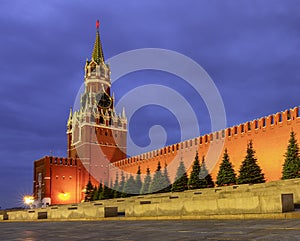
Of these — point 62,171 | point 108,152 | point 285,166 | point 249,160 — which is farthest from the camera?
point 108,152

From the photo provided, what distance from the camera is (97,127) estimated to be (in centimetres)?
4709

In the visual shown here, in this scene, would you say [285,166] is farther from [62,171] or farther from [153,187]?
[62,171]

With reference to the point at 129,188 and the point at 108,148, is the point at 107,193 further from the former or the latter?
the point at 108,148

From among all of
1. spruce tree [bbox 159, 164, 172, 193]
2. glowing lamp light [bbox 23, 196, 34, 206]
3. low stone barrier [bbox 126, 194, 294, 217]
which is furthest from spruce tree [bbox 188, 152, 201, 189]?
glowing lamp light [bbox 23, 196, 34, 206]

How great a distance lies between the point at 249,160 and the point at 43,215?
1265cm

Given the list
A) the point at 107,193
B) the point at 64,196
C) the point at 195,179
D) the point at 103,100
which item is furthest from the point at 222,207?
the point at 103,100

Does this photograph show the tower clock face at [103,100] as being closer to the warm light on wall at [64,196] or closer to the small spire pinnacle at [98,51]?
the small spire pinnacle at [98,51]

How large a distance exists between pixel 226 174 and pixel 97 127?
2710 cm

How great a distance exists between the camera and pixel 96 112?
4784 cm

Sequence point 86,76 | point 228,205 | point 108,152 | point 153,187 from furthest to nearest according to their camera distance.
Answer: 1. point 86,76
2. point 108,152
3. point 153,187
4. point 228,205

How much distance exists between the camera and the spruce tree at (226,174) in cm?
2227

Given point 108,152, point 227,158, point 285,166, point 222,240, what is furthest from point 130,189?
point 222,240

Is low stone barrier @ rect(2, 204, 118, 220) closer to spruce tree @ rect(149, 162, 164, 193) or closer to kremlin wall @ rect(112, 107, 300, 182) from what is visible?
spruce tree @ rect(149, 162, 164, 193)

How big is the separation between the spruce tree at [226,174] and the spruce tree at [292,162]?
3.87m
